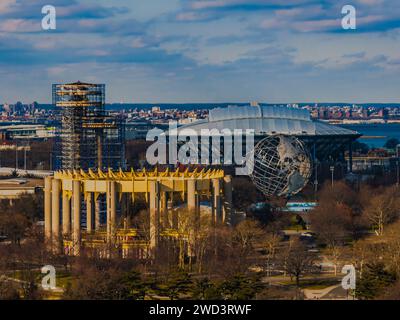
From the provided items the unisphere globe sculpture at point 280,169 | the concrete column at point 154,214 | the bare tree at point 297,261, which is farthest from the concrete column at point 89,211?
the unisphere globe sculpture at point 280,169

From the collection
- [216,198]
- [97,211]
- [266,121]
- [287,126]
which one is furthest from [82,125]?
[287,126]

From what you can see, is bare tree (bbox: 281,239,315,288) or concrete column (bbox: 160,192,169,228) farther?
concrete column (bbox: 160,192,169,228)

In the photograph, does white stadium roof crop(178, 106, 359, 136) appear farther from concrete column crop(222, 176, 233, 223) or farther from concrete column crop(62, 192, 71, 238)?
concrete column crop(62, 192, 71, 238)

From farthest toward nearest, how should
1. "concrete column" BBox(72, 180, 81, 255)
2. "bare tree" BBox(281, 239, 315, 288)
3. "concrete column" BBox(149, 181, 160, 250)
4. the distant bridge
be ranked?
the distant bridge → "concrete column" BBox(72, 180, 81, 255) → "concrete column" BBox(149, 181, 160, 250) → "bare tree" BBox(281, 239, 315, 288)

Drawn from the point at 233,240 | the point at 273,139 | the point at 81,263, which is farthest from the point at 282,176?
the point at 81,263

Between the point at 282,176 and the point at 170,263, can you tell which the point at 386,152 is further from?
the point at 170,263

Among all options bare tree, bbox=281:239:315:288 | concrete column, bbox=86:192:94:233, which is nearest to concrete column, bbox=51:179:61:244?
concrete column, bbox=86:192:94:233

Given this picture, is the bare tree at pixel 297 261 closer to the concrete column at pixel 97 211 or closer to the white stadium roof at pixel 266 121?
the concrete column at pixel 97 211
